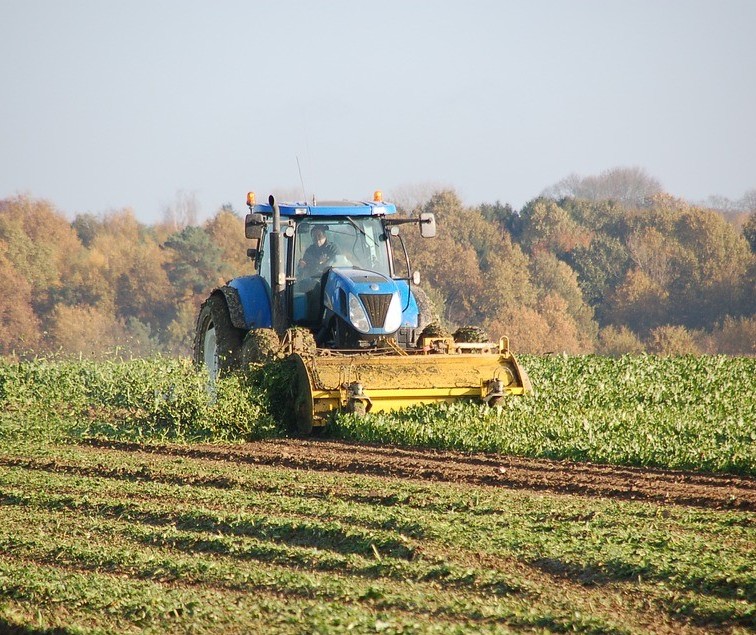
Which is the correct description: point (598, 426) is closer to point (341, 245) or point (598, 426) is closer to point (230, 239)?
point (341, 245)

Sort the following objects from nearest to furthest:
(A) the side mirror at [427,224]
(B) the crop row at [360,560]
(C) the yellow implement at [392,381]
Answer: (B) the crop row at [360,560] < (C) the yellow implement at [392,381] < (A) the side mirror at [427,224]

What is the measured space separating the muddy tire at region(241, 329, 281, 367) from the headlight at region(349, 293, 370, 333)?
0.81m

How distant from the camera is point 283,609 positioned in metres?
5.38

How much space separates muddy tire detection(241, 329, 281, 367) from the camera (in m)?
12.1

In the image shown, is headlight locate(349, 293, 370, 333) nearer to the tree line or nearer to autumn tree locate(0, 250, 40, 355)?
the tree line

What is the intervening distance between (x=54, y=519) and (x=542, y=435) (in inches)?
198

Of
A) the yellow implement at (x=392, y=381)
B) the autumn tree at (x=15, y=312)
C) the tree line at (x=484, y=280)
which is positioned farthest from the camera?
the tree line at (x=484, y=280)

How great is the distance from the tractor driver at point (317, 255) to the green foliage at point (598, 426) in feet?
6.67

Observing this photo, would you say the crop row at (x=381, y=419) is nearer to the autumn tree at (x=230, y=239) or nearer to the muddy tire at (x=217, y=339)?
the muddy tire at (x=217, y=339)

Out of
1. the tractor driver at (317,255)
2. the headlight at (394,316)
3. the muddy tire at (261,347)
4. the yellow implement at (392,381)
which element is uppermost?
the tractor driver at (317,255)

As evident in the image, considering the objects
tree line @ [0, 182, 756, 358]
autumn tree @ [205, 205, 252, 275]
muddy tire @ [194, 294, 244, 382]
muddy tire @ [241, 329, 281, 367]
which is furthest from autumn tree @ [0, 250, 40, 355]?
muddy tire @ [241, 329, 281, 367]

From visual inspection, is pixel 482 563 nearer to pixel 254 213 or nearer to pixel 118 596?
pixel 118 596

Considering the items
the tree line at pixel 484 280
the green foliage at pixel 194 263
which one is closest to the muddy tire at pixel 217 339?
the tree line at pixel 484 280

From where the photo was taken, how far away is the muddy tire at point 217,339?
1320cm
